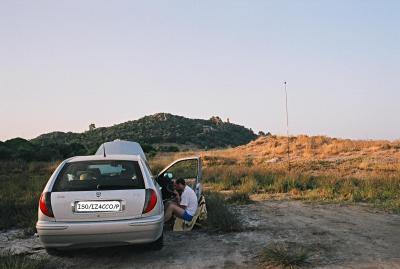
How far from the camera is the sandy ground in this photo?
654cm

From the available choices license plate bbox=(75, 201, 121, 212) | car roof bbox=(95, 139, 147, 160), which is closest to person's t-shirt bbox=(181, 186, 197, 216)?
license plate bbox=(75, 201, 121, 212)

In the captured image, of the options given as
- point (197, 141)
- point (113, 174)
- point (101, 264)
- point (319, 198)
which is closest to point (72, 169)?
point (113, 174)

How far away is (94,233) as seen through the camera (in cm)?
616

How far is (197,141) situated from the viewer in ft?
230

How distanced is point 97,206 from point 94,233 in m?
0.36

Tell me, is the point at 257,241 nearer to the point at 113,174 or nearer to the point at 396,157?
the point at 113,174

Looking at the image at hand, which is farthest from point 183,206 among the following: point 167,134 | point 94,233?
point 167,134

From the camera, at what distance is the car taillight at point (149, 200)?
643 centimetres

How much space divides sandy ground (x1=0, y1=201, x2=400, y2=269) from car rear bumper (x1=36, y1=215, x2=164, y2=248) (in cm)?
51

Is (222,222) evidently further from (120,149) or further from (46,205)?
(120,149)

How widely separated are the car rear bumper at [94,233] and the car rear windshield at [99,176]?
517 millimetres

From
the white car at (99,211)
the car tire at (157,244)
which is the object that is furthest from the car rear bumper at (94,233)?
the car tire at (157,244)

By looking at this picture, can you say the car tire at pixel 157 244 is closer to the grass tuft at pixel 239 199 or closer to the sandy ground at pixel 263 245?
the sandy ground at pixel 263 245

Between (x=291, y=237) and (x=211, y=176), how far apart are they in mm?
12247
